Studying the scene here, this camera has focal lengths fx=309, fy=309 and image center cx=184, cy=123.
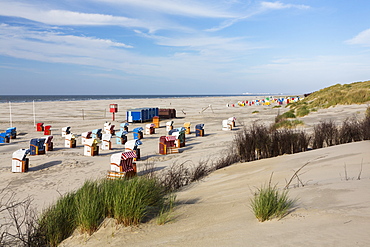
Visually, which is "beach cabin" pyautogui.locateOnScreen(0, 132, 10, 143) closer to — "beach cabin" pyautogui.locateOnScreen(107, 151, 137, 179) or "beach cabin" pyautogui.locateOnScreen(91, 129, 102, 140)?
"beach cabin" pyautogui.locateOnScreen(91, 129, 102, 140)

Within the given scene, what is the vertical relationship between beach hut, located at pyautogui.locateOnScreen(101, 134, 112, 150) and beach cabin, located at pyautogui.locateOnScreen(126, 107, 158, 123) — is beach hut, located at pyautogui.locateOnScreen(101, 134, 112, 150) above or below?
below

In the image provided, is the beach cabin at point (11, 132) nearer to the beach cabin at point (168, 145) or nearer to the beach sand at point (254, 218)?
the beach cabin at point (168, 145)

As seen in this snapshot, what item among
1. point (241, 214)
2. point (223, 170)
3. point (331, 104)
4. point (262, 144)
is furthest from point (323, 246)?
point (331, 104)

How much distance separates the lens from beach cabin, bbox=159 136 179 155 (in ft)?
45.3

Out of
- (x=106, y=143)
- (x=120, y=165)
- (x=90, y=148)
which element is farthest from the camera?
(x=106, y=143)

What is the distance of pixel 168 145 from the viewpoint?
13.9 metres

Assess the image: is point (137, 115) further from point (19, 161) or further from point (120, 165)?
point (120, 165)

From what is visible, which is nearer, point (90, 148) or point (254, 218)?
point (254, 218)

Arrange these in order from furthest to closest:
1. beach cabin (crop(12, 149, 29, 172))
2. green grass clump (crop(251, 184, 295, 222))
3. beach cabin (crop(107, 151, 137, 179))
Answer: beach cabin (crop(12, 149, 29, 172)) → beach cabin (crop(107, 151, 137, 179)) → green grass clump (crop(251, 184, 295, 222))

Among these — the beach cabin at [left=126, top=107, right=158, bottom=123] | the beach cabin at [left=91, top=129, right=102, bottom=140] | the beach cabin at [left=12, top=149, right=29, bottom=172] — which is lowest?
the beach cabin at [left=12, top=149, right=29, bottom=172]

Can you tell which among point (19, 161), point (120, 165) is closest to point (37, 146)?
point (19, 161)

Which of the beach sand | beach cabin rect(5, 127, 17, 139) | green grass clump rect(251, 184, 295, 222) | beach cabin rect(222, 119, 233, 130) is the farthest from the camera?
beach cabin rect(222, 119, 233, 130)

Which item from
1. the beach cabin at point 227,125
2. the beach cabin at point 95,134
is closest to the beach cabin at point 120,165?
the beach cabin at point 95,134

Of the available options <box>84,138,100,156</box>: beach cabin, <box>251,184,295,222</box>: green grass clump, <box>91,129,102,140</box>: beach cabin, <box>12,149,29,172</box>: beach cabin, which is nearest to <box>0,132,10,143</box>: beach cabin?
<box>91,129,102,140</box>: beach cabin
